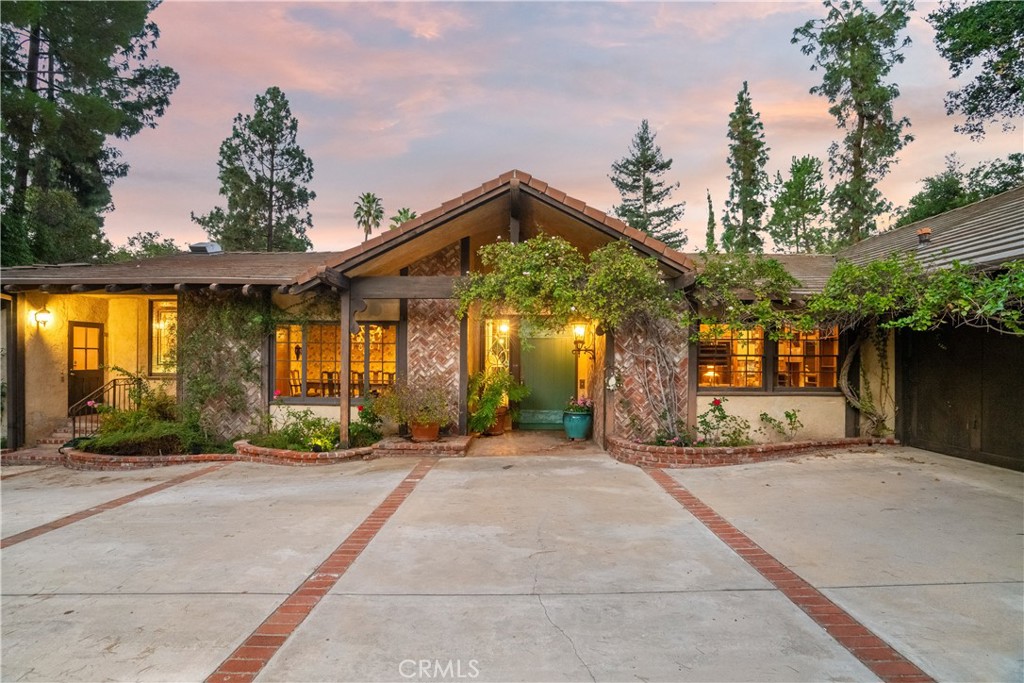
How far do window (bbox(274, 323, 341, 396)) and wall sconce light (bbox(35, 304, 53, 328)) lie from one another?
416 cm

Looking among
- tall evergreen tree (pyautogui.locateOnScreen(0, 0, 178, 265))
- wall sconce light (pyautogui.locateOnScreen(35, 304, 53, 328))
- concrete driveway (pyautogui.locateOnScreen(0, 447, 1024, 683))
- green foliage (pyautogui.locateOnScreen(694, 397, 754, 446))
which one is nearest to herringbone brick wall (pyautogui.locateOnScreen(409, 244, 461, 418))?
concrete driveway (pyautogui.locateOnScreen(0, 447, 1024, 683))

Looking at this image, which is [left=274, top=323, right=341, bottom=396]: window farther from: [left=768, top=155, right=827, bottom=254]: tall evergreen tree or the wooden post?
[left=768, top=155, right=827, bottom=254]: tall evergreen tree

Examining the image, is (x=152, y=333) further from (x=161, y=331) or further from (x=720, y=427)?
(x=720, y=427)

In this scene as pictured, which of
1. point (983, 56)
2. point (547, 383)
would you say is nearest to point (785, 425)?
point (547, 383)

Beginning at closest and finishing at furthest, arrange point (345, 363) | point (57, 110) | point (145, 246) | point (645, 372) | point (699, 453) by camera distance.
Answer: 1. point (699, 453)
2. point (345, 363)
3. point (645, 372)
4. point (57, 110)
5. point (145, 246)

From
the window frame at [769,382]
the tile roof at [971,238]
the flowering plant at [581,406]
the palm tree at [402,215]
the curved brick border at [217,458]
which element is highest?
the palm tree at [402,215]

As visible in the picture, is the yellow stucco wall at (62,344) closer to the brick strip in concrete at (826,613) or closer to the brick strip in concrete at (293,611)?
the brick strip in concrete at (293,611)

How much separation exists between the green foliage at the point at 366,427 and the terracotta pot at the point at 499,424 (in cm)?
221

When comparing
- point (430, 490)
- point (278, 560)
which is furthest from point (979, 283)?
point (278, 560)

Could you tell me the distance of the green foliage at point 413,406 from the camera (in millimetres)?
8477

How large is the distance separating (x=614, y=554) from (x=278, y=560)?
2726 millimetres

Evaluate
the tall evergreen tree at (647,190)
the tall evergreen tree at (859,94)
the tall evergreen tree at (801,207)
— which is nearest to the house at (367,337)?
the tall evergreen tree at (859,94)

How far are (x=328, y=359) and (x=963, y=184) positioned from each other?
1983 centimetres

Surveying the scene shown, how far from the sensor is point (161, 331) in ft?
34.8
